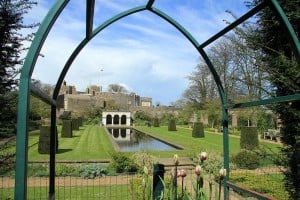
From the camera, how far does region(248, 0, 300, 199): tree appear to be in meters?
4.22

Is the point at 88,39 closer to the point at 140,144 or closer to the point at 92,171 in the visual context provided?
the point at 92,171

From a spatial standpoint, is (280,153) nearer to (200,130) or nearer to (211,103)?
(200,130)

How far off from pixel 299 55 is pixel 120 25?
148 centimetres

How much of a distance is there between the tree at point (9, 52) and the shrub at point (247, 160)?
7.21 m

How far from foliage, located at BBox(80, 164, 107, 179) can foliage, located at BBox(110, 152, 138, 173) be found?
45 centimetres

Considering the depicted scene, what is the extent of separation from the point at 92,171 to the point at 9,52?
5.09 meters

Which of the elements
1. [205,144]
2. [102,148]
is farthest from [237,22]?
[205,144]

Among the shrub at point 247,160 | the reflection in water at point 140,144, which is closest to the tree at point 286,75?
the shrub at point 247,160

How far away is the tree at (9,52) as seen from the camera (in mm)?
4301

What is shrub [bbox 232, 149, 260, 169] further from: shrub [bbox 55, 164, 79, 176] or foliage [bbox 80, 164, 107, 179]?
shrub [bbox 55, 164, 79, 176]

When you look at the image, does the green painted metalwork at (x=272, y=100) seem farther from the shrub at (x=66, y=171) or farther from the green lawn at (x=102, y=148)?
the shrub at (x=66, y=171)

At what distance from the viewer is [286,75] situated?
171 inches

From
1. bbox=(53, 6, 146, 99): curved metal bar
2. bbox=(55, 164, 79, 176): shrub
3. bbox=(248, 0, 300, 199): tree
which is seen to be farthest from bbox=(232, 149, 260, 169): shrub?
bbox=(53, 6, 146, 99): curved metal bar

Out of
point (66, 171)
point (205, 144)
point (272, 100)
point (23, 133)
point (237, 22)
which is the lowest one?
point (205, 144)
